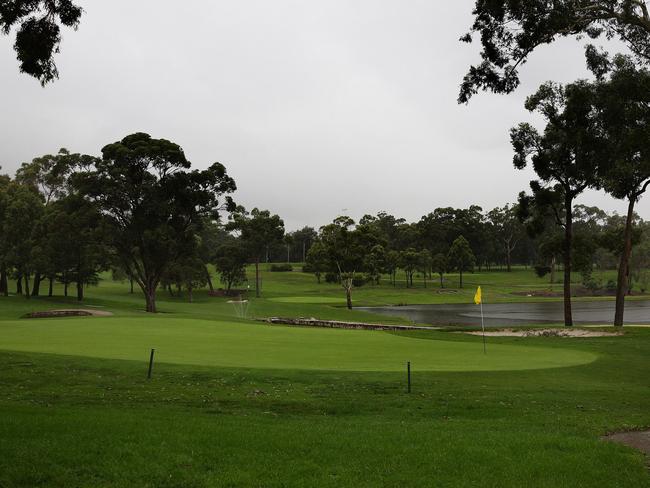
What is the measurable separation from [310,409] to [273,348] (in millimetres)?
9124

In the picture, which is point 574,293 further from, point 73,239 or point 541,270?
point 73,239

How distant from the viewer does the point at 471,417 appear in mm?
12312

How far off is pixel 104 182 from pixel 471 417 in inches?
1678

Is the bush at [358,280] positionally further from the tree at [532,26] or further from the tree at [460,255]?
the tree at [532,26]

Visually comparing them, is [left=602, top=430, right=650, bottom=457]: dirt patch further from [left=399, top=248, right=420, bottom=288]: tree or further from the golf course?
[left=399, top=248, right=420, bottom=288]: tree

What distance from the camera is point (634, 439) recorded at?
414 inches

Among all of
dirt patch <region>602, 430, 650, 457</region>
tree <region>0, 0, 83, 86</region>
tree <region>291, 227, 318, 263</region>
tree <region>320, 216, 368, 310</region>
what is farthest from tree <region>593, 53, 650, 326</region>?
tree <region>291, 227, 318, 263</region>

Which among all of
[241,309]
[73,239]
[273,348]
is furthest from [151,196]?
[273,348]

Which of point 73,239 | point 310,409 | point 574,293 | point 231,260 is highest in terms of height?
point 73,239

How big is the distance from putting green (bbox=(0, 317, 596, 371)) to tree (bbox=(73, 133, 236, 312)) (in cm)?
2028

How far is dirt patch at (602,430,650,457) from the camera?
990 cm

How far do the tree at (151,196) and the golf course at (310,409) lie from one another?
22573 mm

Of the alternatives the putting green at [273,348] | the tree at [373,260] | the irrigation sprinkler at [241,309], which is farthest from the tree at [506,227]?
the putting green at [273,348]

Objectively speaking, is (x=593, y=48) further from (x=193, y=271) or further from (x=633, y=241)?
(x=193, y=271)
